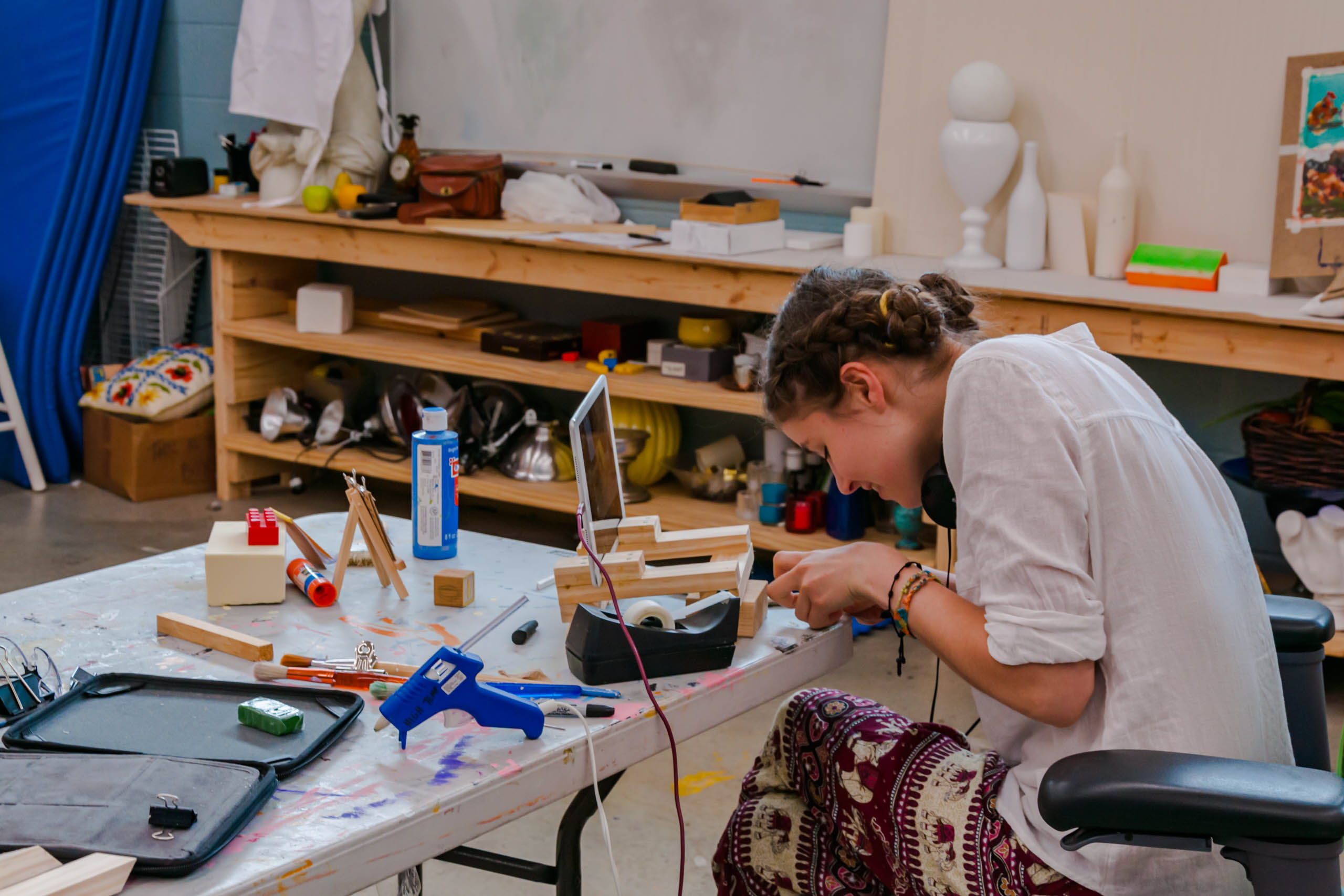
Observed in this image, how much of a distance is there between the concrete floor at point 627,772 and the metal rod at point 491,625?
1.71 feet

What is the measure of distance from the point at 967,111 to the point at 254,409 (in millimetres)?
2601

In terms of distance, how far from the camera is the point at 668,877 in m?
2.18

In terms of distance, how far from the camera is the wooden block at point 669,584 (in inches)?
59.1

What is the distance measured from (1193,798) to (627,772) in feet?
5.48

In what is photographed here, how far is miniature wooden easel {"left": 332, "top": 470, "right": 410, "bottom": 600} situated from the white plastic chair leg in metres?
3.14

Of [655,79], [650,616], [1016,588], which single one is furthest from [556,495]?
[1016,588]

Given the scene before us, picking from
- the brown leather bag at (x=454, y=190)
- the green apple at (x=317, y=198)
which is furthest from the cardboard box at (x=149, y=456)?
the brown leather bag at (x=454, y=190)

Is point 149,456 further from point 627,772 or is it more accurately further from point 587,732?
point 587,732

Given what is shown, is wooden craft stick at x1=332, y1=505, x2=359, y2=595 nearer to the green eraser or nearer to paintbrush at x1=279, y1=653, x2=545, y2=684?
paintbrush at x1=279, y1=653, x2=545, y2=684

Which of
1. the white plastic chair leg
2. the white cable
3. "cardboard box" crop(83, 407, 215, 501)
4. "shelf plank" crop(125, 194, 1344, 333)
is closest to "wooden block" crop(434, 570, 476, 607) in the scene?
the white cable

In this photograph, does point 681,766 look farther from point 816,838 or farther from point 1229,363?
point 1229,363

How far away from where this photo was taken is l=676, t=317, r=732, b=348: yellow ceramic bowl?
361 cm

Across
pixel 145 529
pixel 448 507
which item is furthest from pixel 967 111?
pixel 145 529

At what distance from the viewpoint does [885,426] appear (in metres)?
1.37
